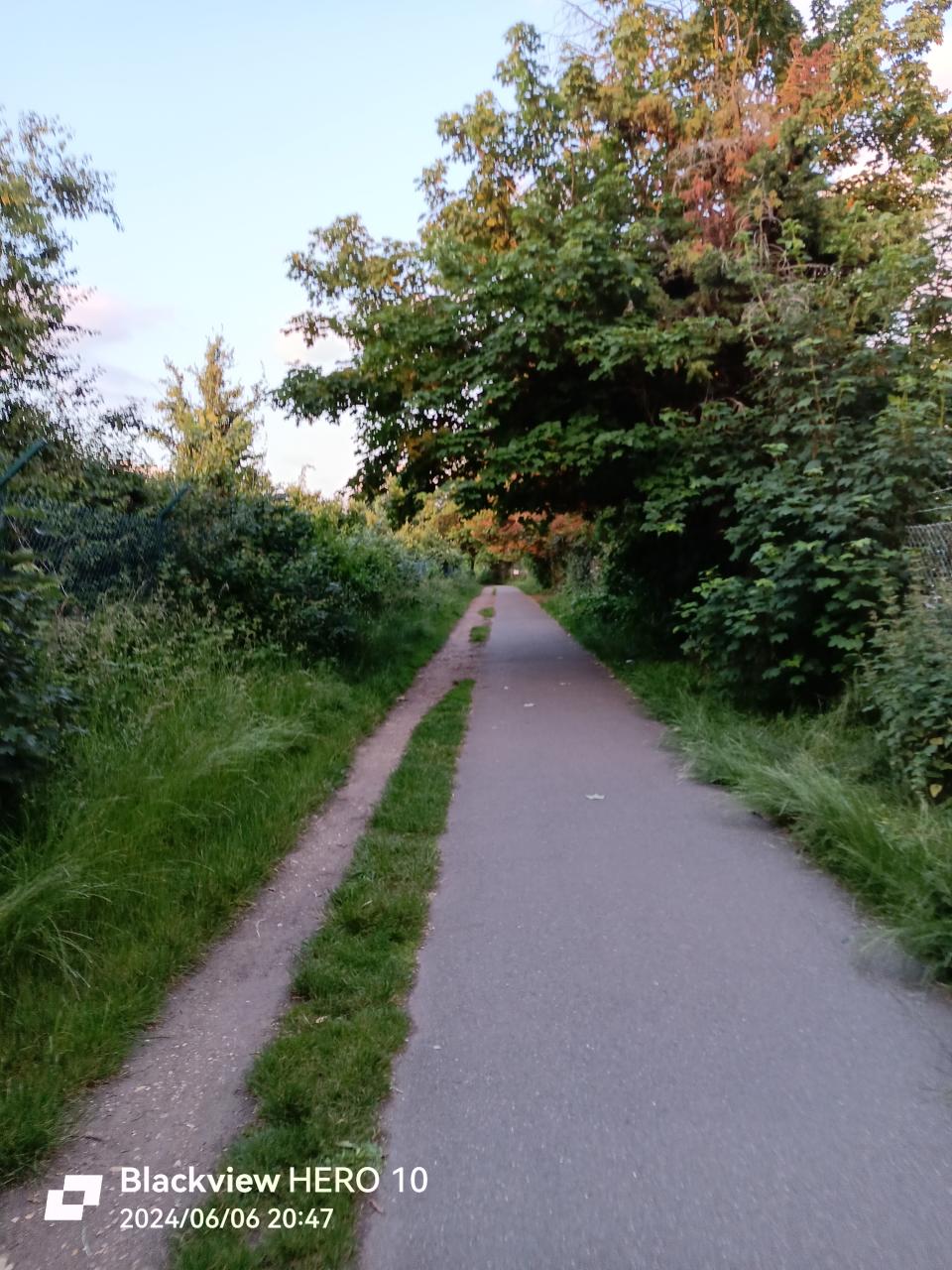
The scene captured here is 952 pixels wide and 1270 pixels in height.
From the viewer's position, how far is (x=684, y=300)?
10.8 metres

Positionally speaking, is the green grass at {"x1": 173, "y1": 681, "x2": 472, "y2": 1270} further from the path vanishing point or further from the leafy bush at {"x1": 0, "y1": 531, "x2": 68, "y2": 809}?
the leafy bush at {"x1": 0, "y1": 531, "x2": 68, "y2": 809}

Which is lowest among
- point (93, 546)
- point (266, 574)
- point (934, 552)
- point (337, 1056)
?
point (337, 1056)

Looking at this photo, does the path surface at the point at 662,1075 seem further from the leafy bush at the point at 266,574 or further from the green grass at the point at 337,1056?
the leafy bush at the point at 266,574

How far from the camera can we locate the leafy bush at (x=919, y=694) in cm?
485

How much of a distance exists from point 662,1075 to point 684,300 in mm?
10047

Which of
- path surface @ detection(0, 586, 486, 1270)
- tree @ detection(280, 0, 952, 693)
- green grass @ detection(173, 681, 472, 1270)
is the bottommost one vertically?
path surface @ detection(0, 586, 486, 1270)

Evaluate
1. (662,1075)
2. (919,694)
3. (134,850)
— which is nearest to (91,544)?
(134,850)

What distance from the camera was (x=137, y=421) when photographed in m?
12.4

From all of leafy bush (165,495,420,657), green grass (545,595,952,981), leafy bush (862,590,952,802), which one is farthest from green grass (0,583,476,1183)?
leafy bush (862,590,952,802)

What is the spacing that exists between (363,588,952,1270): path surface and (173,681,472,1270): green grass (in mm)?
100

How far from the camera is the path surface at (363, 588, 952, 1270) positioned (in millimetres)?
2262

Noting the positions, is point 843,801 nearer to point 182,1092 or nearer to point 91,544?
point 182,1092

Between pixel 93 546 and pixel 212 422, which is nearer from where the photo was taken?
pixel 93 546

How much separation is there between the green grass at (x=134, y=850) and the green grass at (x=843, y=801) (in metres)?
3.26
